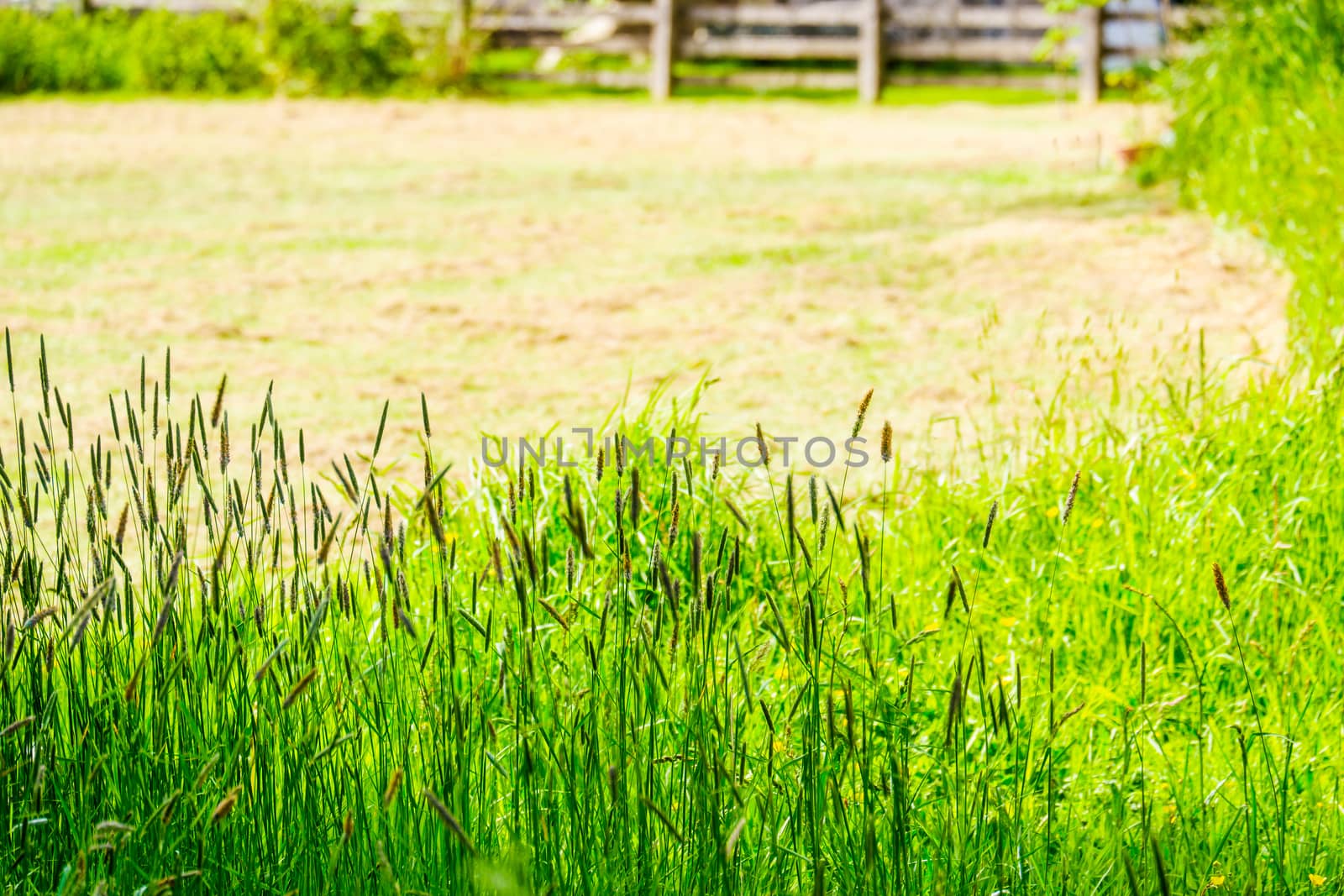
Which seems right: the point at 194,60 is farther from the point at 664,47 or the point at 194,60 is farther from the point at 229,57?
the point at 664,47

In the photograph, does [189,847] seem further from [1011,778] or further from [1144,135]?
[1144,135]

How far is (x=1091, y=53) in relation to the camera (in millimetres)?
15375

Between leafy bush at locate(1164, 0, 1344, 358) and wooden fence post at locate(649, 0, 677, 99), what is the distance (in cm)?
853

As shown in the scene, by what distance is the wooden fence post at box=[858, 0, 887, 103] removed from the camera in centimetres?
1611

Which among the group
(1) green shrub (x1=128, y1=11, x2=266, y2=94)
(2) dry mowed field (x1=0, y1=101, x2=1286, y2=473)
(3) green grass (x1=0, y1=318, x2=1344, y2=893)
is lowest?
(3) green grass (x1=0, y1=318, x2=1344, y2=893)

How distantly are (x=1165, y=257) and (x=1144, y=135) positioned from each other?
443cm

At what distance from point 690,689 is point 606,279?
4.98m

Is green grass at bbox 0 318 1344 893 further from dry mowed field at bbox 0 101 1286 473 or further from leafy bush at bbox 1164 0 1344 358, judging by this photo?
leafy bush at bbox 1164 0 1344 358

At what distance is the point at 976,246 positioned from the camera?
691cm

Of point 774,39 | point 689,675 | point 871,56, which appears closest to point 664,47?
point 774,39

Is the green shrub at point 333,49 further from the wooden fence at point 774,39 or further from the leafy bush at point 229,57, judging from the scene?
the wooden fence at point 774,39

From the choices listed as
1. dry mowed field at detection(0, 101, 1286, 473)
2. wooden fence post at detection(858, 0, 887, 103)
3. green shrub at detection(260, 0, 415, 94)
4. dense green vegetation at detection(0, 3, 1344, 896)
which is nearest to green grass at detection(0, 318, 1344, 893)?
dense green vegetation at detection(0, 3, 1344, 896)

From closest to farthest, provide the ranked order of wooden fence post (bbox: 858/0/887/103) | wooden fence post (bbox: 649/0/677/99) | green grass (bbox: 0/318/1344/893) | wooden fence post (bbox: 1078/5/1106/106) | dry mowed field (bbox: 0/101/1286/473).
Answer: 1. green grass (bbox: 0/318/1344/893)
2. dry mowed field (bbox: 0/101/1286/473)
3. wooden fence post (bbox: 1078/5/1106/106)
4. wooden fence post (bbox: 858/0/887/103)
5. wooden fence post (bbox: 649/0/677/99)

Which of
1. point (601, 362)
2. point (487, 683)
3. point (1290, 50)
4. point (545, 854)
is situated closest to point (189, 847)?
point (545, 854)
